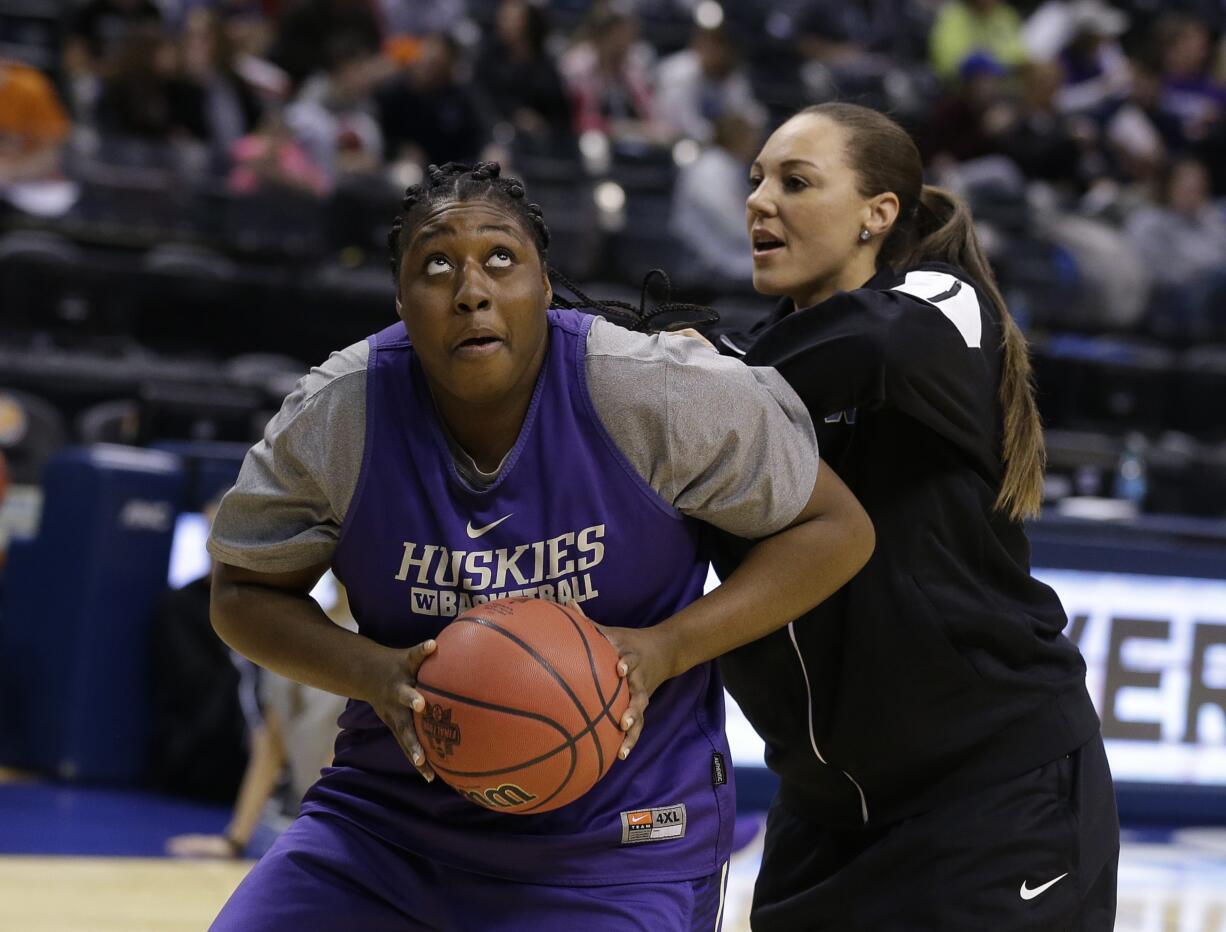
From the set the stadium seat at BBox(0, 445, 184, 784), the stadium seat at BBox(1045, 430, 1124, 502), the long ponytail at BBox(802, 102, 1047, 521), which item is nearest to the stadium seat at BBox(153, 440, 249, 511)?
the stadium seat at BBox(0, 445, 184, 784)

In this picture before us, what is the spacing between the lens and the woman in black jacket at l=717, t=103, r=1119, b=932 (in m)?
2.58

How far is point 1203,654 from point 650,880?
4.79 metres

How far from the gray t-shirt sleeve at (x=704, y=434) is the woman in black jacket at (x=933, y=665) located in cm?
26

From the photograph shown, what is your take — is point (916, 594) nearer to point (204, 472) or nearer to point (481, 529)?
point (481, 529)

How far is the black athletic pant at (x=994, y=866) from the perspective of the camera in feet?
8.38

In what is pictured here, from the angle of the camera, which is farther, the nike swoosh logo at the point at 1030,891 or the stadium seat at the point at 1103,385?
the stadium seat at the point at 1103,385

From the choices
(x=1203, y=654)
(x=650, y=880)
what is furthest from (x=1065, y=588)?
(x=650, y=880)

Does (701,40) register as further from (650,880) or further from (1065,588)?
(650,880)

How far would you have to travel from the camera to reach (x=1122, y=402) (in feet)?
31.6

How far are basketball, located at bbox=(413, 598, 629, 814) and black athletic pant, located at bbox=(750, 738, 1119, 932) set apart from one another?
2.14 ft

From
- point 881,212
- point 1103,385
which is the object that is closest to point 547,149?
point 1103,385

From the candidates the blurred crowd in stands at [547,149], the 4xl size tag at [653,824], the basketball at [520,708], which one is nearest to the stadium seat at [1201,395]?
the blurred crowd in stands at [547,149]

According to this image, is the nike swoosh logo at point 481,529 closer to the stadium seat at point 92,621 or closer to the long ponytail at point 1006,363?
the long ponytail at point 1006,363

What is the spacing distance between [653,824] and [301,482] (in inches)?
26.8
